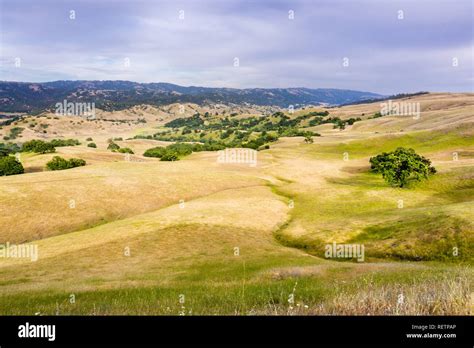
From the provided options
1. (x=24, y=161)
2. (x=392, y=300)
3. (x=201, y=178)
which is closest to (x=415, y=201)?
(x=201, y=178)

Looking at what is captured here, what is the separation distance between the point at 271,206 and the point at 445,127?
109 meters

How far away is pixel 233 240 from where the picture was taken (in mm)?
47031

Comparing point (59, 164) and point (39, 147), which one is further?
point (39, 147)

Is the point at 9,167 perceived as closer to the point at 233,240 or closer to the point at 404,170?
the point at 233,240
